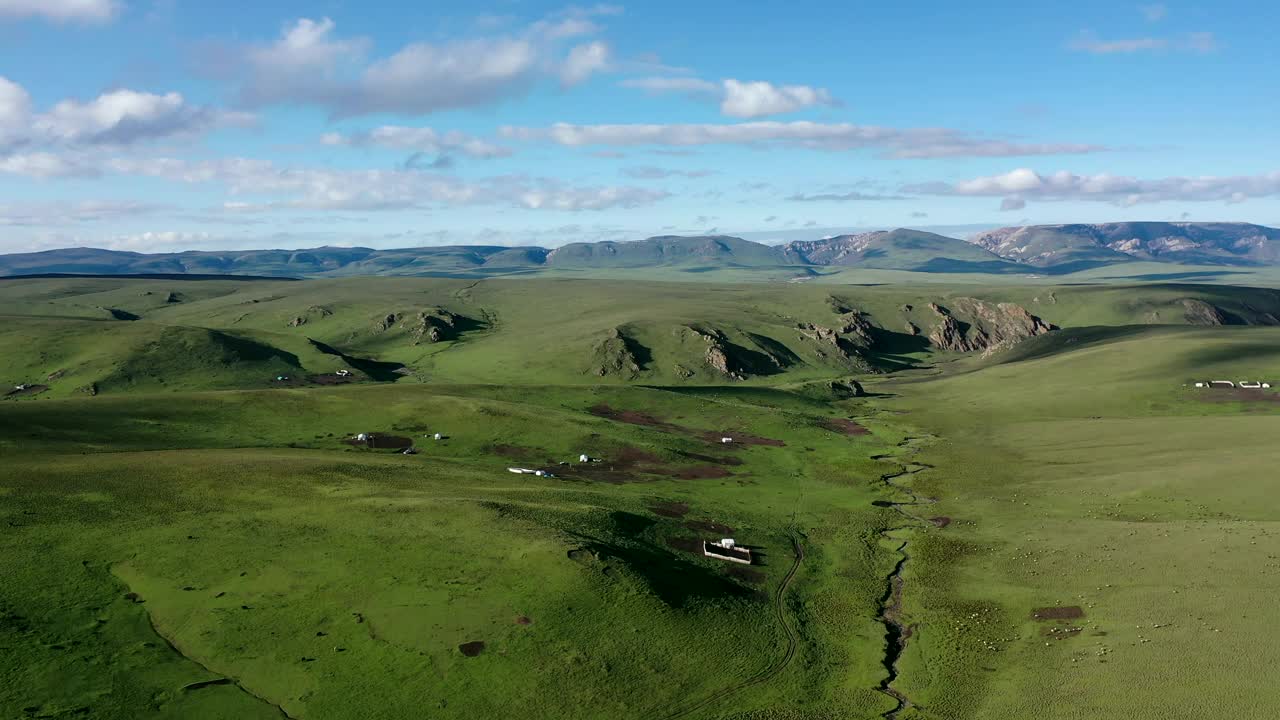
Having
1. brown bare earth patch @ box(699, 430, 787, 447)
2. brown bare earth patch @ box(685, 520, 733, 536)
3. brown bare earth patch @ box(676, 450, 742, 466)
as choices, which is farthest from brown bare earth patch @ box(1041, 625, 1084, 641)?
brown bare earth patch @ box(699, 430, 787, 447)

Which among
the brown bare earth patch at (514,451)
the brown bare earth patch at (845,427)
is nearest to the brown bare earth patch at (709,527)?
the brown bare earth patch at (514,451)

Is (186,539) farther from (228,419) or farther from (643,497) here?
(228,419)

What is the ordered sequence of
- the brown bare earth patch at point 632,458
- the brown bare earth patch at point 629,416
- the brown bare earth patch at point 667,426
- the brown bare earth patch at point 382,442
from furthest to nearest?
the brown bare earth patch at point 629,416 < the brown bare earth patch at point 667,426 < the brown bare earth patch at point 382,442 < the brown bare earth patch at point 632,458

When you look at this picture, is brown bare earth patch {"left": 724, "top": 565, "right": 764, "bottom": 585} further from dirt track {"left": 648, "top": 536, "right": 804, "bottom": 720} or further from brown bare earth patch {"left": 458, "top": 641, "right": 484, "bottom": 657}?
brown bare earth patch {"left": 458, "top": 641, "right": 484, "bottom": 657}

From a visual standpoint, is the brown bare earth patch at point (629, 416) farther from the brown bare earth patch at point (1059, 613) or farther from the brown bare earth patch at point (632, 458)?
the brown bare earth patch at point (1059, 613)

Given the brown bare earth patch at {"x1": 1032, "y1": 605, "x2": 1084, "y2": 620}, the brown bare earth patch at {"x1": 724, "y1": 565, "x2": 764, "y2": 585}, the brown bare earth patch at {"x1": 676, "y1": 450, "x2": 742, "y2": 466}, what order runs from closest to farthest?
the brown bare earth patch at {"x1": 1032, "y1": 605, "x2": 1084, "y2": 620}
the brown bare earth patch at {"x1": 724, "y1": 565, "x2": 764, "y2": 585}
the brown bare earth patch at {"x1": 676, "y1": 450, "x2": 742, "y2": 466}

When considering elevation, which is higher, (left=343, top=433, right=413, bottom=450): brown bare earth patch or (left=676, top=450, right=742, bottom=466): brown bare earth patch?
(left=343, top=433, right=413, bottom=450): brown bare earth patch
